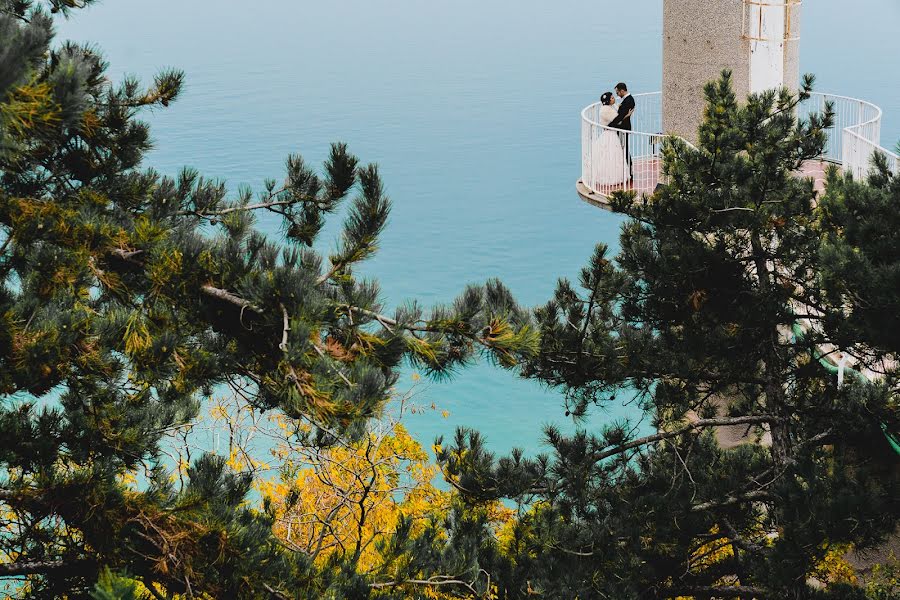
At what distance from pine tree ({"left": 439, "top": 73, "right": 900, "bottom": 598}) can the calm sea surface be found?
1776cm

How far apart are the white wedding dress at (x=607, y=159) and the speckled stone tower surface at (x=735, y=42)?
97 cm

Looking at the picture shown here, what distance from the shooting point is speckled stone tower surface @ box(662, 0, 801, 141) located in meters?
13.7

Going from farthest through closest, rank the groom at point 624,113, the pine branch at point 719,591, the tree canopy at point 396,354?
the groom at point 624,113
the pine branch at point 719,591
the tree canopy at point 396,354

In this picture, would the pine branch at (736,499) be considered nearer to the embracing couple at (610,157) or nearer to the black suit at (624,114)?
the embracing couple at (610,157)

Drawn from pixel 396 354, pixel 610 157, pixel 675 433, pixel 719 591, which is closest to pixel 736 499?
pixel 675 433

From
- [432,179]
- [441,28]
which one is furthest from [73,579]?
[441,28]

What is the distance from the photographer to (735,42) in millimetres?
13727

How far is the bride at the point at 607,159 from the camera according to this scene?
1384 cm

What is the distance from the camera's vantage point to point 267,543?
603 cm

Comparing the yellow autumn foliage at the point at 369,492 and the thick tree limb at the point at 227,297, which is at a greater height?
the thick tree limb at the point at 227,297

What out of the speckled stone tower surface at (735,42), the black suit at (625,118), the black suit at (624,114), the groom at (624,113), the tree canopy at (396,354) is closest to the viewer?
the tree canopy at (396,354)

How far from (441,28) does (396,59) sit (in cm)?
878

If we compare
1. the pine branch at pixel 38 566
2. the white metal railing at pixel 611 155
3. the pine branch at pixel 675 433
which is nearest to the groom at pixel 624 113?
the white metal railing at pixel 611 155

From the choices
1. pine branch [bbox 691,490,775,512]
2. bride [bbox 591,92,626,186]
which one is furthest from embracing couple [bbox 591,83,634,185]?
pine branch [bbox 691,490,775,512]
